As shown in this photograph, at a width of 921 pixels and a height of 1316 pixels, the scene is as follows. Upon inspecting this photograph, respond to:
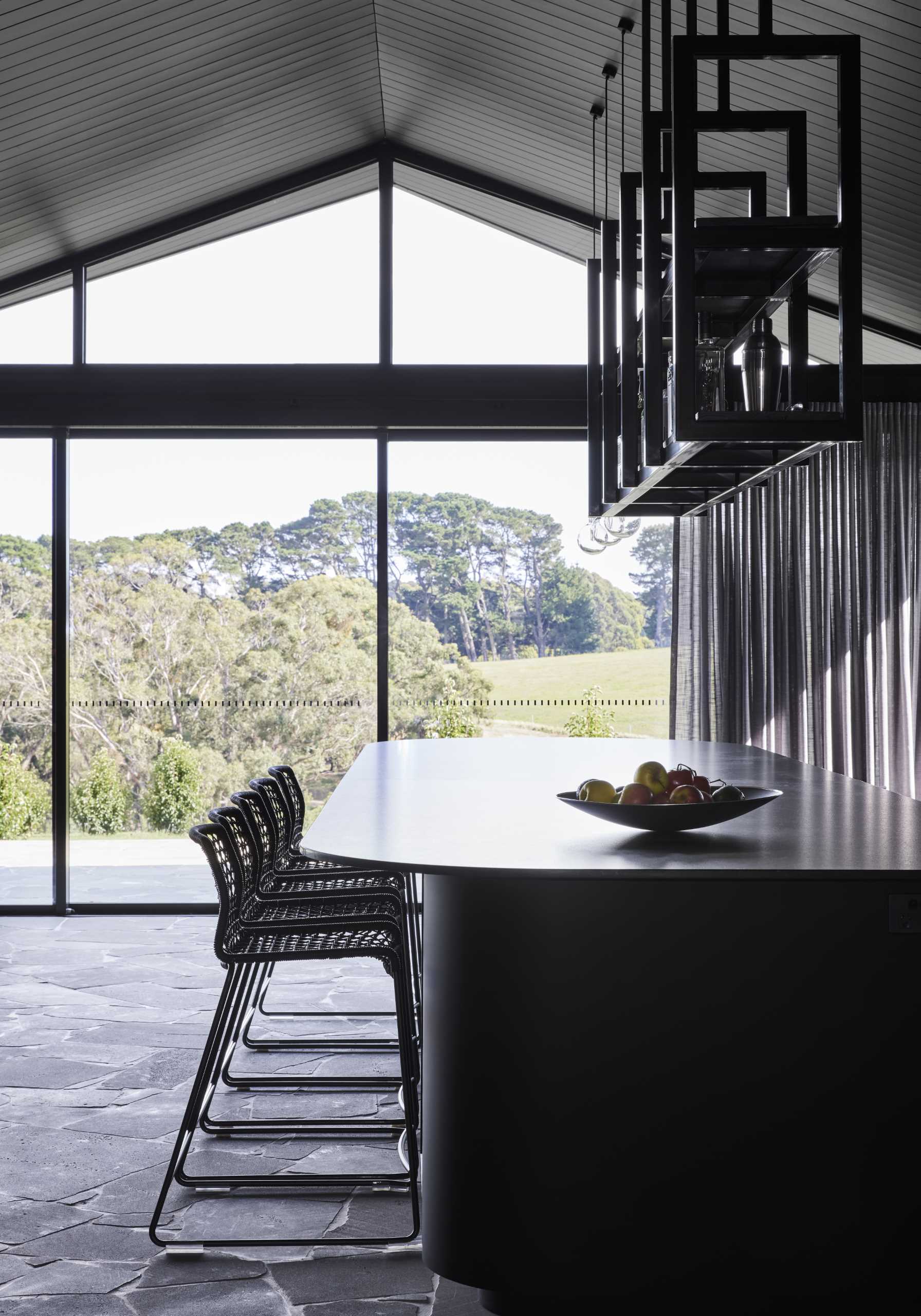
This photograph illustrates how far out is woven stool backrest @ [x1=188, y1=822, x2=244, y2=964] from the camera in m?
2.60

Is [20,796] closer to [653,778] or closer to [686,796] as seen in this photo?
[653,778]

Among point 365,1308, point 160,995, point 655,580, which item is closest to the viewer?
point 365,1308

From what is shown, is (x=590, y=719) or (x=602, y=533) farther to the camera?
(x=590, y=719)

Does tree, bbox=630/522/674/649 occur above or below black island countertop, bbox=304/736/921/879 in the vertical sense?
above

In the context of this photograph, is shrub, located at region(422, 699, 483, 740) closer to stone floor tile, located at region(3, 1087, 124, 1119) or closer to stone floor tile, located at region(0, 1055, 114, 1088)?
stone floor tile, located at region(0, 1055, 114, 1088)

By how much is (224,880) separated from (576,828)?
0.79 m

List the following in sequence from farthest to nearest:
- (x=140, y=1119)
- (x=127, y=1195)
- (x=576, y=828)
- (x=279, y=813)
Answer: (x=279, y=813) < (x=140, y=1119) < (x=127, y=1195) < (x=576, y=828)

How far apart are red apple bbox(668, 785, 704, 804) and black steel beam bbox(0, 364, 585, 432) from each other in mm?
3632

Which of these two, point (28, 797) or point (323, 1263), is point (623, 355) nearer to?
point (323, 1263)

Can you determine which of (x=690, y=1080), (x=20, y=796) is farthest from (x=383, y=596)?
(x=690, y=1080)

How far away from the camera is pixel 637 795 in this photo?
2352mm

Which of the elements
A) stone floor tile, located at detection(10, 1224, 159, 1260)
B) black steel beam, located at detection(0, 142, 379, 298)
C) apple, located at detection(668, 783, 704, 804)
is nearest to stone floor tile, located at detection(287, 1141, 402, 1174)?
stone floor tile, located at detection(10, 1224, 159, 1260)

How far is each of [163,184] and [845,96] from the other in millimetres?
3810

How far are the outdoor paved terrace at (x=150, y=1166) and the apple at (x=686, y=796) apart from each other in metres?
1.05
